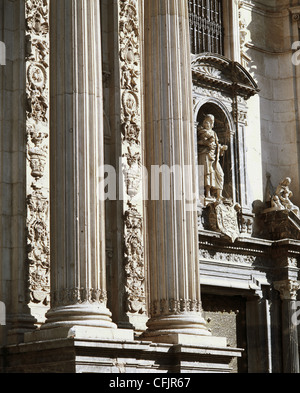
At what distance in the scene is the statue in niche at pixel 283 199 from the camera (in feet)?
77.6

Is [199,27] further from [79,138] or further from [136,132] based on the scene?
[79,138]

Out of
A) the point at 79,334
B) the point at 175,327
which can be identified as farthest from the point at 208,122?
the point at 79,334

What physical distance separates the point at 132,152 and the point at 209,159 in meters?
4.16

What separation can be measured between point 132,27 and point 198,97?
3.78 metres

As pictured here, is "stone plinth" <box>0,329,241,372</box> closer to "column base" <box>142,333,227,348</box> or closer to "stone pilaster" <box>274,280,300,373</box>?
"column base" <box>142,333,227,348</box>

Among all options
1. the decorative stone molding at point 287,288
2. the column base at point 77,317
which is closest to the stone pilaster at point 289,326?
the decorative stone molding at point 287,288

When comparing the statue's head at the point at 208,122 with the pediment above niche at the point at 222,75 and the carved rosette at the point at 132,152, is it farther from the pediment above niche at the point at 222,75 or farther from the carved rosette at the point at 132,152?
the carved rosette at the point at 132,152

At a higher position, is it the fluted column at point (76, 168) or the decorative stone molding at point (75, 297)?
the fluted column at point (76, 168)

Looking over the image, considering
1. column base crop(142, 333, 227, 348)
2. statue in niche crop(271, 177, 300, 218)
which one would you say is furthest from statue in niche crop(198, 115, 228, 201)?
column base crop(142, 333, 227, 348)

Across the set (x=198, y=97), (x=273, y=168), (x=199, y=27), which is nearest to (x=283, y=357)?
(x=273, y=168)

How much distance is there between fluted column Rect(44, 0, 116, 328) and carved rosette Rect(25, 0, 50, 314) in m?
0.42

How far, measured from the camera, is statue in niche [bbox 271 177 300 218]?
931 inches

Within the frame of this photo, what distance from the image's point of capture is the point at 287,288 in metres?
23.2

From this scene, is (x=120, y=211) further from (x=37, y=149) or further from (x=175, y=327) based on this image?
(x=175, y=327)
